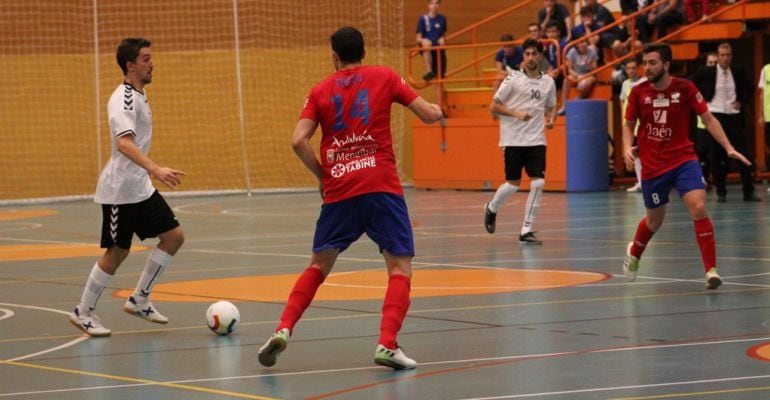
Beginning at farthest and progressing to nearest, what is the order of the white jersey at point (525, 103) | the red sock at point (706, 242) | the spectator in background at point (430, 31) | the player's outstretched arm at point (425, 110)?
the spectator in background at point (430, 31) < the white jersey at point (525, 103) < the red sock at point (706, 242) < the player's outstretched arm at point (425, 110)

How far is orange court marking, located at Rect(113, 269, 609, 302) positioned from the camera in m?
12.2

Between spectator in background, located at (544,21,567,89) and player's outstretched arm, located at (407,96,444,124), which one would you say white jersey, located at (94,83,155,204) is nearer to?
player's outstretched arm, located at (407,96,444,124)

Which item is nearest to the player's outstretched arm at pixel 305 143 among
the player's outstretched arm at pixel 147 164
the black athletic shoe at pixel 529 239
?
the player's outstretched arm at pixel 147 164

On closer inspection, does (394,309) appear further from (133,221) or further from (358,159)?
(133,221)

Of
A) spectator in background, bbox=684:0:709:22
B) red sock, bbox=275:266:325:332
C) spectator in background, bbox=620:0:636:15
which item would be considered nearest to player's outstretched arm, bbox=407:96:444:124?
red sock, bbox=275:266:325:332

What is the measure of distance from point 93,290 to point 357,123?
2831 mm

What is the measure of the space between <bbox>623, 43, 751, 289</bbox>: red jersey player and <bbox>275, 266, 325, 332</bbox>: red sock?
4458 mm

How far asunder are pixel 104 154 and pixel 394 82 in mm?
23225

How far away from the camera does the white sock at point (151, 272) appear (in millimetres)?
10602

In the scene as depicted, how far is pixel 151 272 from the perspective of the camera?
1064 centimetres

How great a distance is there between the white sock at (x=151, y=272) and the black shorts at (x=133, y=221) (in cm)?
19

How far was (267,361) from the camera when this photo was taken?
326 inches

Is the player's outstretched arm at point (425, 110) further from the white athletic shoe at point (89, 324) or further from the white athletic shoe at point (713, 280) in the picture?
the white athletic shoe at point (713, 280)

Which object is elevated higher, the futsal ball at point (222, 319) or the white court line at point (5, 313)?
the futsal ball at point (222, 319)
